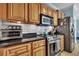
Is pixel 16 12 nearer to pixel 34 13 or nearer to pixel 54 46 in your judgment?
pixel 34 13

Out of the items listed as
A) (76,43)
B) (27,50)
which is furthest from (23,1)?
(76,43)

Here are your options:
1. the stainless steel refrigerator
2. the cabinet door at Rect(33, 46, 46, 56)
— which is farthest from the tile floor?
the cabinet door at Rect(33, 46, 46, 56)

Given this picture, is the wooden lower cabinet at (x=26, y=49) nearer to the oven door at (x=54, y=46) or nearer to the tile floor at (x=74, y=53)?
the oven door at (x=54, y=46)

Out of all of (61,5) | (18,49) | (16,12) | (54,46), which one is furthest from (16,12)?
(54,46)

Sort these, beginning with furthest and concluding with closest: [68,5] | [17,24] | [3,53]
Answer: [17,24], [68,5], [3,53]

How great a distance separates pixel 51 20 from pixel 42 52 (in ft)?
1.50

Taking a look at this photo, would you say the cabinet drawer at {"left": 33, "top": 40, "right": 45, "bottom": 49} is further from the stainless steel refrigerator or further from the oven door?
the stainless steel refrigerator

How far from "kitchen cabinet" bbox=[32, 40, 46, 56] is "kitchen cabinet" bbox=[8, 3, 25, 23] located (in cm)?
40

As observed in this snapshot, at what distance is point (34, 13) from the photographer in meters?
2.17

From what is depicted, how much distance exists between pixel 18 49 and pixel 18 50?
2cm

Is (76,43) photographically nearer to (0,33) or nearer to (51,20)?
(51,20)

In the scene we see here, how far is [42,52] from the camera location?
2.11 meters

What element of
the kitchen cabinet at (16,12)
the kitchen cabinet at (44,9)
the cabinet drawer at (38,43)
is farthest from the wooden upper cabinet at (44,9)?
the cabinet drawer at (38,43)

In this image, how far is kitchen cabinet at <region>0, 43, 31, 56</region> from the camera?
1761 millimetres
